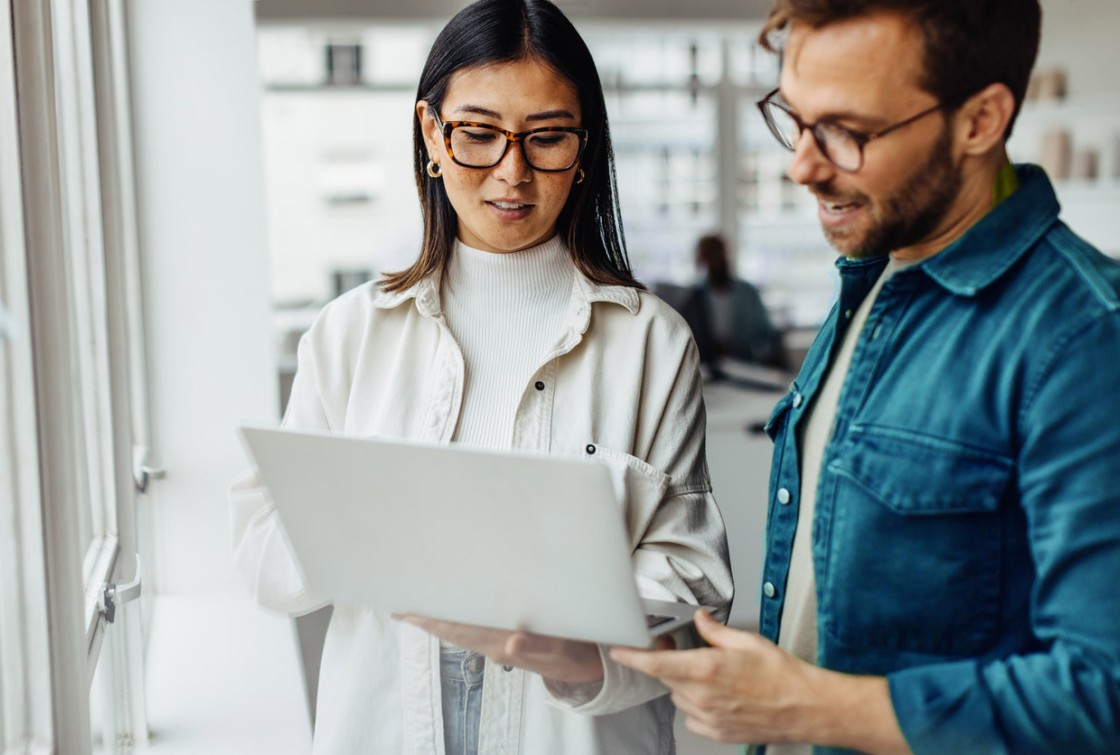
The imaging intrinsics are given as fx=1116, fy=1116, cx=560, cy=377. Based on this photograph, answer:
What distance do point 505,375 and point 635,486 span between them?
8.3 inches

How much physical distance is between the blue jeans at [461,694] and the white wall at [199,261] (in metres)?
1.50

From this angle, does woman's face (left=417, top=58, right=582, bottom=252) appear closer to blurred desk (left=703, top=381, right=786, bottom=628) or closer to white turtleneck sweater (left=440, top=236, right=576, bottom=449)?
white turtleneck sweater (left=440, top=236, right=576, bottom=449)

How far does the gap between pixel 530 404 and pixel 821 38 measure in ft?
1.77

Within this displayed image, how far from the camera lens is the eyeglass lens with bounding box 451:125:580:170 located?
128cm

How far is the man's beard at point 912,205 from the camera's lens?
1.00 m

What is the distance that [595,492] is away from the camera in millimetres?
907

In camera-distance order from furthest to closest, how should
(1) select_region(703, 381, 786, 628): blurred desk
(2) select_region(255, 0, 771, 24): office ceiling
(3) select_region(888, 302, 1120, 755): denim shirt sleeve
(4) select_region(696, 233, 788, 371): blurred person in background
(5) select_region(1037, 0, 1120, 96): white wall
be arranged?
(5) select_region(1037, 0, 1120, 96): white wall, (4) select_region(696, 233, 788, 371): blurred person in background, (2) select_region(255, 0, 771, 24): office ceiling, (1) select_region(703, 381, 786, 628): blurred desk, (3) select_region(888, 302, 1120, 755): denim shirt sleeve

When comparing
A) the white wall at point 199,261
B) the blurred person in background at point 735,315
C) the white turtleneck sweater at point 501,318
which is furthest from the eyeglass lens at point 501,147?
the blurred person in background at point 735,315

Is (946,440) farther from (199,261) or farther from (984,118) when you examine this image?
(199,261)

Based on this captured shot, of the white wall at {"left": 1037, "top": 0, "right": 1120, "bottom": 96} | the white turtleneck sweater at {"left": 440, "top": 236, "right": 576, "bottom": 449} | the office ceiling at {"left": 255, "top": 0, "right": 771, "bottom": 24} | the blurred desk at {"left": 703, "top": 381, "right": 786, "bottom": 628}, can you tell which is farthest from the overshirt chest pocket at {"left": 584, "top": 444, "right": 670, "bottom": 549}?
the white wall at {"left": 1037, "top": 0, "right": 1120, "bottom": 96}

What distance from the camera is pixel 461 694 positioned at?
1.33m

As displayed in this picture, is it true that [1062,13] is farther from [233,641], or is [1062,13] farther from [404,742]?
[404,742]

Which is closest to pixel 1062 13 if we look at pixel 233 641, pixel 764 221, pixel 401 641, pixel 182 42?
pixel 764 221

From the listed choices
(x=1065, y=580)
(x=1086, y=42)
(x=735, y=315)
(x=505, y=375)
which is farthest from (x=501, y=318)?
(x=1086, y=42)
